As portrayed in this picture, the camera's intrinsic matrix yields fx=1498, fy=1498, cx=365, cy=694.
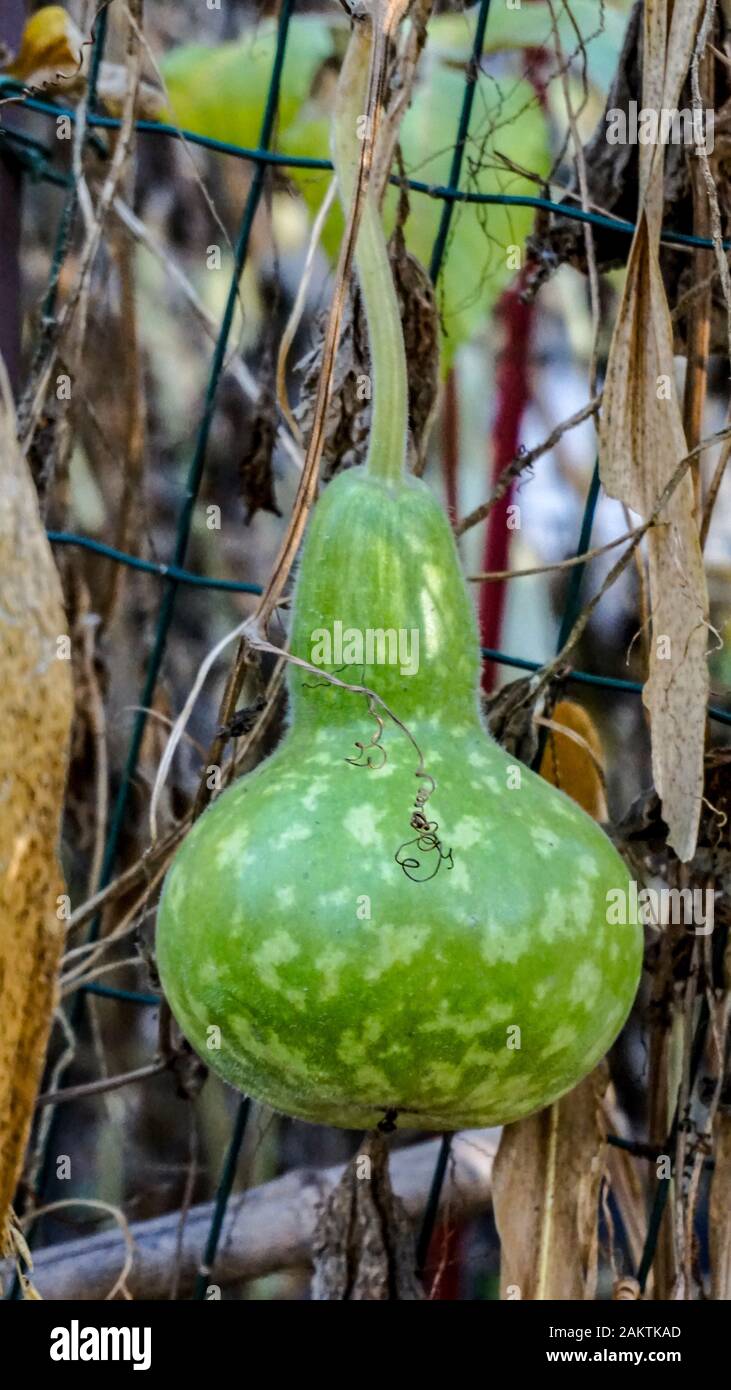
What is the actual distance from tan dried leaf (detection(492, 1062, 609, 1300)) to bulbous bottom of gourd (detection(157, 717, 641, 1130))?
0.27 m

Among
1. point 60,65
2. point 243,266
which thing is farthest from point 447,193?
point 60,65

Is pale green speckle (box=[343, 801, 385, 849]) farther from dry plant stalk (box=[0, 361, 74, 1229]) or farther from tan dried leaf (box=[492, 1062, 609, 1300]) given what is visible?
tan dried leaf (box=[492, 1062, 609, 1300])

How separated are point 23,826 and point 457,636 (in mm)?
372

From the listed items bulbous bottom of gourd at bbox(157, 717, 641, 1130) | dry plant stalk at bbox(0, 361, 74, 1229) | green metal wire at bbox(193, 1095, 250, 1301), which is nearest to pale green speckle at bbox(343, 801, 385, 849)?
bulbous bottom of gourd at bbox(157, 717, 641, 1130)

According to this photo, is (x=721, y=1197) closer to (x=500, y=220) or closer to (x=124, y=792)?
(x=124, y=792)

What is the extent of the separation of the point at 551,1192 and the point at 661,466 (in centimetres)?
62

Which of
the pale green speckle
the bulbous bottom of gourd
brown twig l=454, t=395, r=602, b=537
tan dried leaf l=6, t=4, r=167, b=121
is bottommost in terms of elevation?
the bulbous bottom of gourd

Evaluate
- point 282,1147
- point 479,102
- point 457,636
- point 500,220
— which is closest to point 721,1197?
point 457,636

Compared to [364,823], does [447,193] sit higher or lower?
higher

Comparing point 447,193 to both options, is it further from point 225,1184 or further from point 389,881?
point 225,1184

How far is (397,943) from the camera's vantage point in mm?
917

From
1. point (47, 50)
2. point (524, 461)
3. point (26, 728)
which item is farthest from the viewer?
point (47, 50)

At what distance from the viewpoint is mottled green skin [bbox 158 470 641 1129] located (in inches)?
36.4

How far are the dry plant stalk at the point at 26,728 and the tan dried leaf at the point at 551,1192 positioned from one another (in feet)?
1.86
